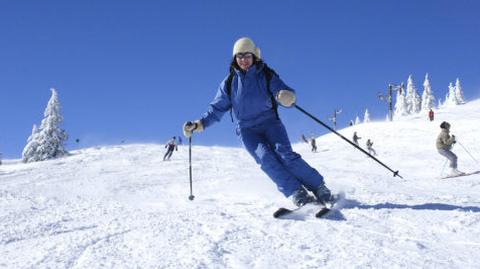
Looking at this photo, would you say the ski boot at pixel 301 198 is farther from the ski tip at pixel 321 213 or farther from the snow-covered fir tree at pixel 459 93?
the snow-covered fir tree at pixel 459 93

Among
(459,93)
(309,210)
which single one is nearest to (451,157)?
(309,210)

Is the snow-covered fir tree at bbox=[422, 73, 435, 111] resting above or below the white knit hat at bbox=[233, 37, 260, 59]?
above

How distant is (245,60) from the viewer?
5984 mm

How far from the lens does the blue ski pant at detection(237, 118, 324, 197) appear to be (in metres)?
5.77

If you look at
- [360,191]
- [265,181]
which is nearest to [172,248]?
[360,191]

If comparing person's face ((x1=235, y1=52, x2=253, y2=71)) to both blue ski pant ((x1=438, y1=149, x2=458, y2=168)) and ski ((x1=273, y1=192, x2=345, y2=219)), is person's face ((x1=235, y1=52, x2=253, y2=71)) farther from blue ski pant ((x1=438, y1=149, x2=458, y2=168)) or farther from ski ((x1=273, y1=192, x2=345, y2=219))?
blue ski pant ((x1=438, y1=149, x2=458, y2=168))

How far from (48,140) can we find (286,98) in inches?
1820

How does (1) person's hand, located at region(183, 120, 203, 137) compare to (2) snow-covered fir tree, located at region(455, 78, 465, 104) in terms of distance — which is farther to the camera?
(2) snow-covered fir tree, located at region(455, 78, 465, 104)

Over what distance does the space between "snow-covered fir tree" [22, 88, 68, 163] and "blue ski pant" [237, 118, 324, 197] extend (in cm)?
4517

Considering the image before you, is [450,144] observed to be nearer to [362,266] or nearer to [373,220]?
[373,220]

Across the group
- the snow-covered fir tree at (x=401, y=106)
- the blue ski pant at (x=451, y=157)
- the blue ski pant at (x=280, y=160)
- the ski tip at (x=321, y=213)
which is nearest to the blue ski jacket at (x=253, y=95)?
the blue ski pant at (x=280, y=160)

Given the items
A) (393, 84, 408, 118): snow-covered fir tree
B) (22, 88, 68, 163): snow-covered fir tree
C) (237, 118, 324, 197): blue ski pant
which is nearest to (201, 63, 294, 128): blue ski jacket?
(237, 118, 324, 197): blue ski pant

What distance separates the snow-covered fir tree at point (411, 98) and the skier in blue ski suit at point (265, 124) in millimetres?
110475

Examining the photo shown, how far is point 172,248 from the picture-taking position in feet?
12.2
